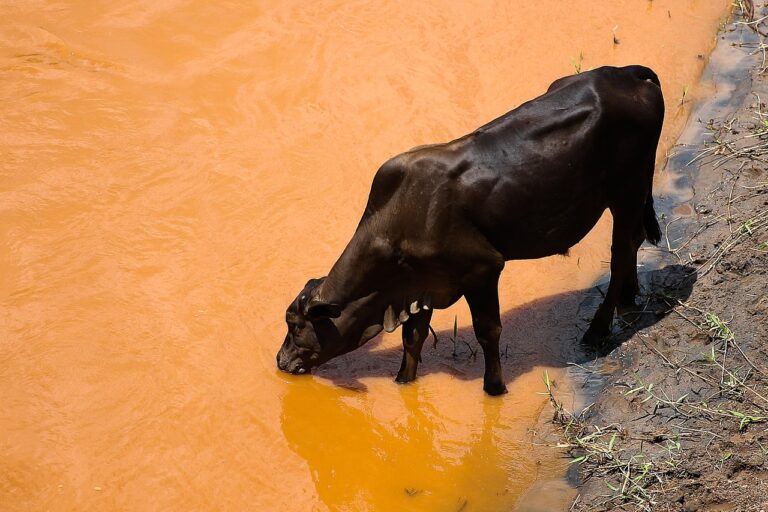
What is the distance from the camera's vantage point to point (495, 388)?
8.02m

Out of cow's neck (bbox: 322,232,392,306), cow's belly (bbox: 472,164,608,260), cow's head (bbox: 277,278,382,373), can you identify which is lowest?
cow's head (bbox: 277,278,382,373)

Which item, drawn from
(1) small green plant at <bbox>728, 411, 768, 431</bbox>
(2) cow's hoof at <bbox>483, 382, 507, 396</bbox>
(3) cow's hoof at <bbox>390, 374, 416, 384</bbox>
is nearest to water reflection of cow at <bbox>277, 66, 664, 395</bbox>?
(2) cow's hoof at <bbox>483, 382, 507, 396</bbox>

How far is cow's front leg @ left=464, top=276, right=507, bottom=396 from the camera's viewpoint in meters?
7.55

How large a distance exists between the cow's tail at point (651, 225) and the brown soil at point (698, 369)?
0.41m

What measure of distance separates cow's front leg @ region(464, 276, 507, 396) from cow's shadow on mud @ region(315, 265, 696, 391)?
274 millimetres

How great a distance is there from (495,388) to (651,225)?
6.31 feet

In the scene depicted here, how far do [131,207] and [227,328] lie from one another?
1.84 m

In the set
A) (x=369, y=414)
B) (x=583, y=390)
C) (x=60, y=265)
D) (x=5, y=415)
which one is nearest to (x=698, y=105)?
(x=583, y=390)

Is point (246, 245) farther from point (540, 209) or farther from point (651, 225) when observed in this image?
point (651, 225)

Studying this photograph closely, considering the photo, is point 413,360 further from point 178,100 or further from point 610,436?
point 178,100

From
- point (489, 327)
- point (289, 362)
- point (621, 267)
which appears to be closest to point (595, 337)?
point (621, 267)

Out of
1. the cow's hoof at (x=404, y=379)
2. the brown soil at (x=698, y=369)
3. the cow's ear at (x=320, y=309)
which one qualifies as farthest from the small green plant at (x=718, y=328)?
the cow's ear at (x=320, y=309)

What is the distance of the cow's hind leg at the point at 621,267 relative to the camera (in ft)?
26.1

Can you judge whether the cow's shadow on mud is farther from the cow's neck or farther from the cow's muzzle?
the cow's neck
